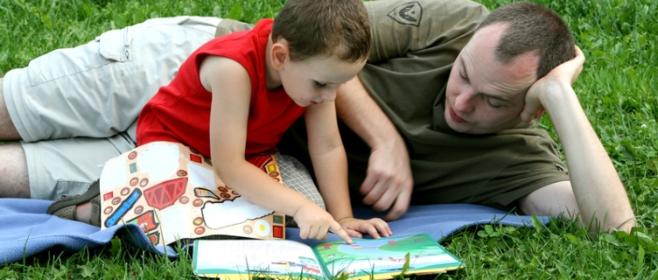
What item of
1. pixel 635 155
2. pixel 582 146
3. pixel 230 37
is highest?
pixel 230 37

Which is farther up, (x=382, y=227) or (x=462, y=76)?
(x=462, y=76)

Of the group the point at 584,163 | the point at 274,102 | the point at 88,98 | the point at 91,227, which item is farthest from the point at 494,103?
the point at 88,98

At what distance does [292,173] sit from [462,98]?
2.52ft

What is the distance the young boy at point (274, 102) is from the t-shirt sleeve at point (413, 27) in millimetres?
591

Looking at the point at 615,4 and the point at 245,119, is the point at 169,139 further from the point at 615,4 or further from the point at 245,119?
the point at 615,4

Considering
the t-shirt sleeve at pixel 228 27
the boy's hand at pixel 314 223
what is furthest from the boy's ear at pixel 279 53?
the t-shirt sleeve at pixel 228 27

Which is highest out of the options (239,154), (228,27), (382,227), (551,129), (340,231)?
(228,27)

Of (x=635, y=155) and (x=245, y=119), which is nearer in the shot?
(x=245, y=119)

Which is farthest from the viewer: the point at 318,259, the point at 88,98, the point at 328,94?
the point at 88,98

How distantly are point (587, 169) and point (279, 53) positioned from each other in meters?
1.29

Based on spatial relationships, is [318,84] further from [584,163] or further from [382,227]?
[584,163]

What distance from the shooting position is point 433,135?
15.2 ft

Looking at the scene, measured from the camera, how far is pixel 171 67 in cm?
485

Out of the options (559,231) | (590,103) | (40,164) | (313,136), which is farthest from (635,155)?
(40,164)
